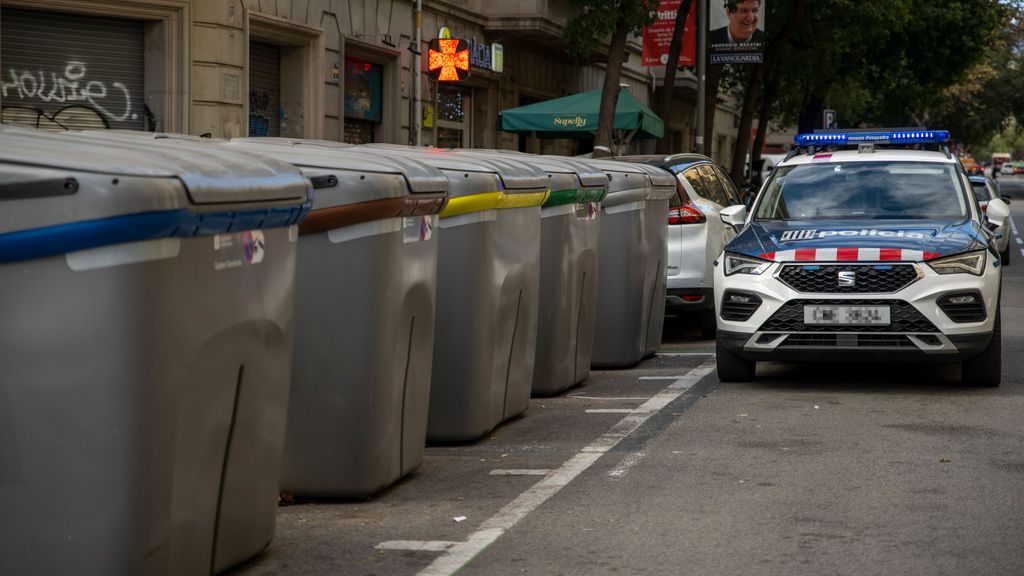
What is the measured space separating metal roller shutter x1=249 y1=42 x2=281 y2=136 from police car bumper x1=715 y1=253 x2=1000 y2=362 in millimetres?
11430

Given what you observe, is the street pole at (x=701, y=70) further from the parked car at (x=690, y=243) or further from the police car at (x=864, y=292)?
the police car at (x=864, y=292)

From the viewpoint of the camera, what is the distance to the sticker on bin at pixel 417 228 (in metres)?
6.20

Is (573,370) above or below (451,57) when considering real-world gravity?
below

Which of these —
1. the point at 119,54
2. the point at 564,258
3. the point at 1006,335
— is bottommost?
the point at 1006,335

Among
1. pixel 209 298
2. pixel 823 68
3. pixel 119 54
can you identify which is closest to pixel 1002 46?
pixel 823 68

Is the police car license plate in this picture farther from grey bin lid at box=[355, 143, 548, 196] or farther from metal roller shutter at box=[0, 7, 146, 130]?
metal roller shutter at box=[0, 7, 146, 130]

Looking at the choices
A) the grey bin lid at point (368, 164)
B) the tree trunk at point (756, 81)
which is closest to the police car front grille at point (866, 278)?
the grey bin lid at point (368, 164)

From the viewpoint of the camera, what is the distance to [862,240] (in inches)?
372

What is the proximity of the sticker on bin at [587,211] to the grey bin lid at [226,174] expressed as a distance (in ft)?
15.1

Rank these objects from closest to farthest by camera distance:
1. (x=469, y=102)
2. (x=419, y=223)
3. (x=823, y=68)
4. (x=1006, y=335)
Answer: (x=419, y=223), (x=1006, y=335), (x=469, y=102), (x=823, y=68)

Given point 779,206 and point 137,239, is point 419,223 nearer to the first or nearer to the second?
point 137,239

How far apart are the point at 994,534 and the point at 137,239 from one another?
338 centimetres

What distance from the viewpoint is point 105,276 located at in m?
4.01

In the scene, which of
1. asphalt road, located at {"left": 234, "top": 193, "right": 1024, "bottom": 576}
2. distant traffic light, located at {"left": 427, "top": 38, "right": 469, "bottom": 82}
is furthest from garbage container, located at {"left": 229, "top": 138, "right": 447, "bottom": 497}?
distant traffic light, located at {"left": 427, "top": 38, "right": 469, "bottom": 82}
